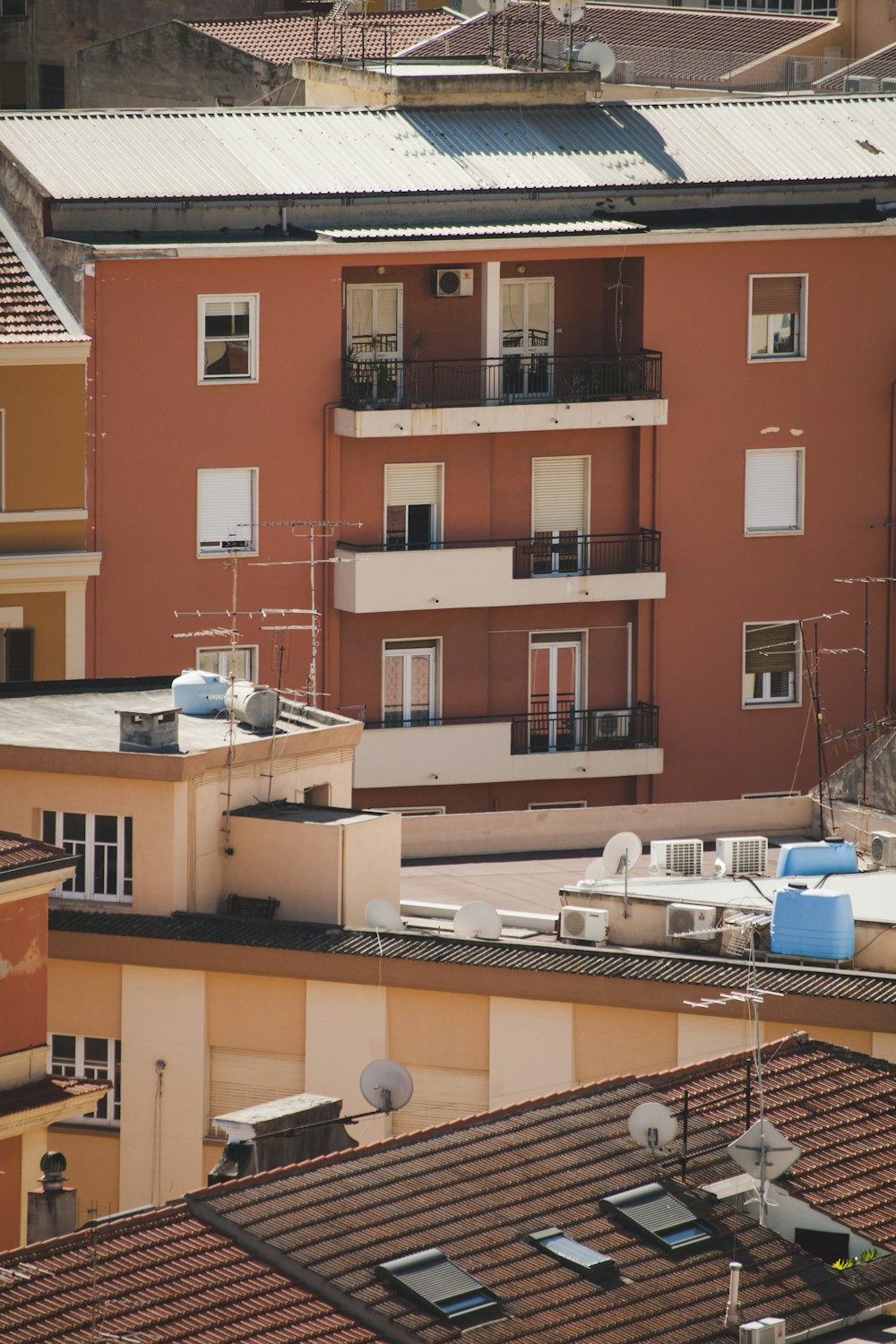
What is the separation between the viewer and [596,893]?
36250 mm

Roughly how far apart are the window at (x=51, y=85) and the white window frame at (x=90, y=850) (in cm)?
4365

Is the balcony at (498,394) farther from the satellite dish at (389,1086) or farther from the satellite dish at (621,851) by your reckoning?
the satellite dish at (389,1086)

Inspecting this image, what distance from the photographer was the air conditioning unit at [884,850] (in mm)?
38812

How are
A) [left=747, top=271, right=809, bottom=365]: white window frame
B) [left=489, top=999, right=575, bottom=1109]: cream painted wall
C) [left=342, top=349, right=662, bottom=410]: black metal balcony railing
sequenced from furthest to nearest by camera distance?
[left=747, top=271, right=809, bottom=365]: white window frame, [left=342, top=349, right=662, bottom=410]: black metal balcony railing, [left=489, top=999, right=575, bottom=1109]: cream painted wall

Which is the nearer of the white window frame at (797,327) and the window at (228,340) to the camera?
the window at (228,340)

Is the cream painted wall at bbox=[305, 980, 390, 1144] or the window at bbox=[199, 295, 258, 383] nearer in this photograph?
the cream painted wall at bbox=[305, 980, 390, 1144]

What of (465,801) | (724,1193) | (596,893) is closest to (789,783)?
(465,801)

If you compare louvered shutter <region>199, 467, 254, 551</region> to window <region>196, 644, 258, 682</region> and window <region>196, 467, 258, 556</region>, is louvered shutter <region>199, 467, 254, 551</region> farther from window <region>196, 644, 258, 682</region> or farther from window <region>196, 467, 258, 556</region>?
window <region>196, 644, 258, 682</region>

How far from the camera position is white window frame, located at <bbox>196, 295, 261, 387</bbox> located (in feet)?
167

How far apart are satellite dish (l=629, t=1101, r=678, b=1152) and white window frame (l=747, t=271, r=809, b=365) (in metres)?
28.4

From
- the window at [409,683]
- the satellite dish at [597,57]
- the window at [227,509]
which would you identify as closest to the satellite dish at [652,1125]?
the window at [227,509]

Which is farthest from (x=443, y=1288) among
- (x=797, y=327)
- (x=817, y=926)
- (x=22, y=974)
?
(x=797, y=327)

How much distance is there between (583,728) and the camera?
55.2 meters

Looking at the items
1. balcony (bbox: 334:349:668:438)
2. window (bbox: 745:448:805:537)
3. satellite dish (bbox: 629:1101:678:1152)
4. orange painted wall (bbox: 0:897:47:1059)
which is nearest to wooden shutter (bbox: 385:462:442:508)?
balcony (bbox: 334:349:668:438)
